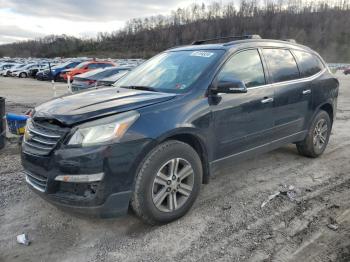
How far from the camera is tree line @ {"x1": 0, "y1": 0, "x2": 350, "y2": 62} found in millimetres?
98438

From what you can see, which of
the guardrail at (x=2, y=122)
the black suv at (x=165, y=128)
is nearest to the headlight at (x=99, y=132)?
the black suv at (x=165, y=128)

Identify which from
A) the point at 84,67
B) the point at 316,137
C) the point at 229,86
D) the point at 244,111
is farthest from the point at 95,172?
the point at 84,67

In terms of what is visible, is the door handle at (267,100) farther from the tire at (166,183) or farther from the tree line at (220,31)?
the tree line at (220,31)

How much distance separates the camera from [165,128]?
3209 mm

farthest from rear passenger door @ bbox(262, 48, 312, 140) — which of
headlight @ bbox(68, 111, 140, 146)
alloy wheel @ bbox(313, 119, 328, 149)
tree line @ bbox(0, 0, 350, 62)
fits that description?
tree line @ bbox(0, 0, 350, 62)

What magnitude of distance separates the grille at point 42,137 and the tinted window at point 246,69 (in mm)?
1804

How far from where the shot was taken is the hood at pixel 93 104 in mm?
3043

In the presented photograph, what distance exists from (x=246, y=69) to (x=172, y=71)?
90 cm

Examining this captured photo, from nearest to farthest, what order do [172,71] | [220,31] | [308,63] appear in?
1. [172,71]
2. [308,63]
3. [220,31]

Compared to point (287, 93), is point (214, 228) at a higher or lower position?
lower

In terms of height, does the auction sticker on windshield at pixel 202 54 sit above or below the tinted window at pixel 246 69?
above

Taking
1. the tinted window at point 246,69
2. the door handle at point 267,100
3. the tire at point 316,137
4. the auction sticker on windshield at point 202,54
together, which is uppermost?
the auction sticker on windshield at point 202,54

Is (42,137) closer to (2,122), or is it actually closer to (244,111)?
(244,111)

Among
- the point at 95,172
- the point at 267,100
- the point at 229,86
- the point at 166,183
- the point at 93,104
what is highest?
the point at 229,86
